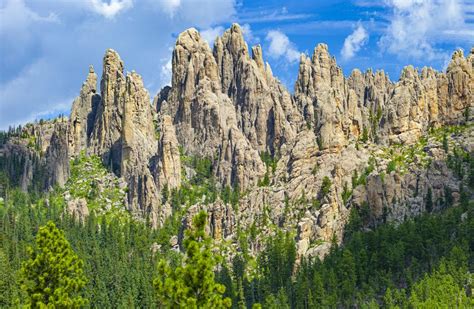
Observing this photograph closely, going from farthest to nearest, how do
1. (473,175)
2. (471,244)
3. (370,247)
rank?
(473,175), (370,247), (471,244)

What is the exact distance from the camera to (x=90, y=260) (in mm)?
169625

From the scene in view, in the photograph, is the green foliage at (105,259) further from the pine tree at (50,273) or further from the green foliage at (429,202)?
Answer: the pine tree at (50,273)

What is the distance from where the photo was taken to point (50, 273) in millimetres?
47406

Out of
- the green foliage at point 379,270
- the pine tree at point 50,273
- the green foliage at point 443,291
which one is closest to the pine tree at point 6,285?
the green foliage at point 379,270

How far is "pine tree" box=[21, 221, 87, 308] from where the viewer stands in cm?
4616

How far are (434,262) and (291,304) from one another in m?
35.0

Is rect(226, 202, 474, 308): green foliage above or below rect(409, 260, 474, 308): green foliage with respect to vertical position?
above

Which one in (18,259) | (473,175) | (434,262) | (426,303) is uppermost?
(473,175)

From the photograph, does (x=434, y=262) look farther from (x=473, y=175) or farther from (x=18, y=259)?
(x=18, y=259)

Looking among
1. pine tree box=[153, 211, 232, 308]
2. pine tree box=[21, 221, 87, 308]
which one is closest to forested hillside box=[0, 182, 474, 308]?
pine tree box=[21, 221, 87, 308]

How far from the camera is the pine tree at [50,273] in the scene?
4616cm

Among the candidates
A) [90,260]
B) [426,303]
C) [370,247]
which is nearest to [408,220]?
[370,247]

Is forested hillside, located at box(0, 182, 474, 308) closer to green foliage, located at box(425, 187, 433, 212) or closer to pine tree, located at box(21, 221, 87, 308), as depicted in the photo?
green foliage, located at box(425, 187, 433, 212)

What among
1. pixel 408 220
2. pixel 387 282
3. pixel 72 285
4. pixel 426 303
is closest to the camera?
pixel 72 285
